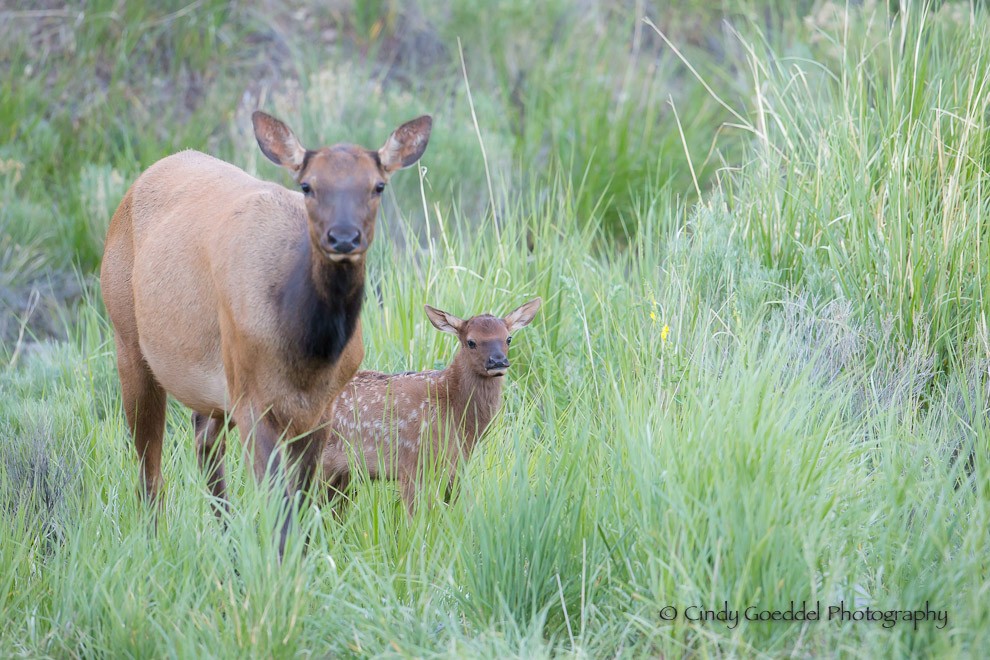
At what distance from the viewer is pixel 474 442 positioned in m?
6.41

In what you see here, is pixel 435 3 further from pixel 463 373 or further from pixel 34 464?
pixel 34 464

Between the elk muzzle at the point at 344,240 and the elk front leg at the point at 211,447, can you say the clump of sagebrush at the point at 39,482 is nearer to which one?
the elk front leg at the point at 211,447

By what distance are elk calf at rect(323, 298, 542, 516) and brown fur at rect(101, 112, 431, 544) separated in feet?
1.96

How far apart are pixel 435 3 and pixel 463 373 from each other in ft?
23.6

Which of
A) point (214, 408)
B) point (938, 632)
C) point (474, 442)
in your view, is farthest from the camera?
point (474, 442)

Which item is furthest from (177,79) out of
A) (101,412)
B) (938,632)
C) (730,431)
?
(938,632)

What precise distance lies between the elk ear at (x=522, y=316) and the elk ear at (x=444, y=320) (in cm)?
25

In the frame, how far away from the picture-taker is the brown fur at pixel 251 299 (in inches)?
203

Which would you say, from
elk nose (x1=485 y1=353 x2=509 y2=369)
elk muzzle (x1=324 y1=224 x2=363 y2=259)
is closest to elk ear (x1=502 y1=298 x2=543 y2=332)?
elk nose (x1=485 y1=353 x2=509 y2=369)

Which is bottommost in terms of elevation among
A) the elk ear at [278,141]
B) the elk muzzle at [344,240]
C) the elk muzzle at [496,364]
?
the elk muzzle at [496,364]

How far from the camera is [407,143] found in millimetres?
5516

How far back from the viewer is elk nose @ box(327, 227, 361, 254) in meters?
4.82

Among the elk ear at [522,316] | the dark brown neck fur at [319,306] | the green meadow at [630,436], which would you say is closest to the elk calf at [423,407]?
the elk ear at [522,316]

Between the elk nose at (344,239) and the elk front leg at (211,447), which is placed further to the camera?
the elk front leg at (211,447)
